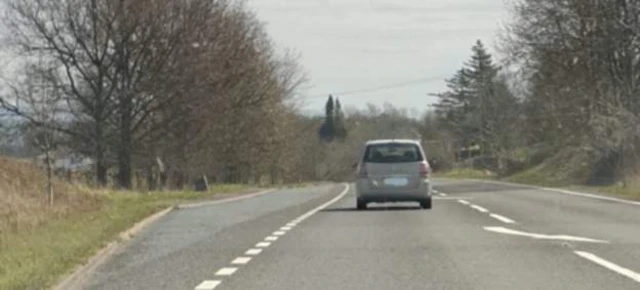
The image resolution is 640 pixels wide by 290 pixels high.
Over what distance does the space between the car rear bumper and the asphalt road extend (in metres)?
1.72

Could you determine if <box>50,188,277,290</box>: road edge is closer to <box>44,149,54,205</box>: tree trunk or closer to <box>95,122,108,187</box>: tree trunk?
<box>44,149,54,205</box>: tree trunk

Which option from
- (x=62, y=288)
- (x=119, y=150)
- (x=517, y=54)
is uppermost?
(x=517, y=54)

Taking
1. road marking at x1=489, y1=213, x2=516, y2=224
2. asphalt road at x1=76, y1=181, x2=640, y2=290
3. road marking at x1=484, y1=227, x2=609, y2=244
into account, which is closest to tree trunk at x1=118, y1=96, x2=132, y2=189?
asphalt road at x1=76, y1=181, x2=640, y2=290

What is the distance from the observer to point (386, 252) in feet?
53.5

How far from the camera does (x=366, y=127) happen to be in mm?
125625

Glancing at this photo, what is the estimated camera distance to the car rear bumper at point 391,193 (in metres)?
29.4

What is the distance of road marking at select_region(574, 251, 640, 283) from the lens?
42.8 ft

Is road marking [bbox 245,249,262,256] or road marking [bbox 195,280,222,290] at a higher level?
road marking [bbox 245,249,262,256]

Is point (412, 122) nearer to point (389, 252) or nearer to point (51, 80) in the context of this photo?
point (51, 80)

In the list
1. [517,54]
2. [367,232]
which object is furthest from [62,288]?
[517,54]

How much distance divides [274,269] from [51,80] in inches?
1504

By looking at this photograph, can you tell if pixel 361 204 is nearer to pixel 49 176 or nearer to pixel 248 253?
pixel 49 176

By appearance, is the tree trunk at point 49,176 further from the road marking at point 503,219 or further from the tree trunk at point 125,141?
the tree trunk at point 125,141

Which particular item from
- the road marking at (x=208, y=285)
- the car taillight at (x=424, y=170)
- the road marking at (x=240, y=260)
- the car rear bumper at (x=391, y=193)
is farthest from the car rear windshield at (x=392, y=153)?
the road marking at (x=208, y=285)
